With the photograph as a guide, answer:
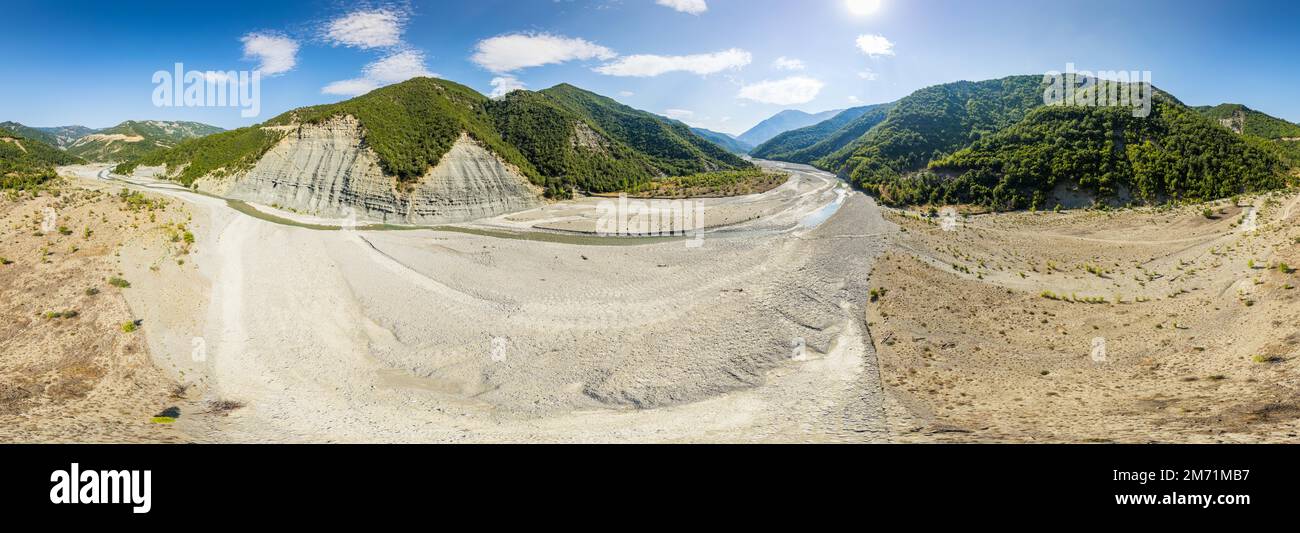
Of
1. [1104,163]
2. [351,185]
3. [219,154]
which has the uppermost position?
[219,154]

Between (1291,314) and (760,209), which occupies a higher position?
(760,209)

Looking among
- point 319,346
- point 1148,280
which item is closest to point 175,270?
point 319,346

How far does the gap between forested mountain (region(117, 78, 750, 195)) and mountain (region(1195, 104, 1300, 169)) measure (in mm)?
57936

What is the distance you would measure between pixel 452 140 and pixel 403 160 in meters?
6.25

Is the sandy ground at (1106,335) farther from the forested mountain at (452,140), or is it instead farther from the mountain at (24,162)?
the mountain at (24,162)

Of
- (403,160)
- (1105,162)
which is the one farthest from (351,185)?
(1105,162)

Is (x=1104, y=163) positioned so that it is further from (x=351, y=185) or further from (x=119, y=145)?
(x=119, y=145)

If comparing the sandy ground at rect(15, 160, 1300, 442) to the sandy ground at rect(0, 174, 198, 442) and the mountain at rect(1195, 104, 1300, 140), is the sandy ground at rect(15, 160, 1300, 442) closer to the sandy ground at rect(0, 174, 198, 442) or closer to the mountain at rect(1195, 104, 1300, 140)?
the sandy ground at rect(0, 174, 198, 442)

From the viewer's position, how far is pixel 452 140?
157 feet

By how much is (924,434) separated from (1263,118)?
→ 70.6 meters

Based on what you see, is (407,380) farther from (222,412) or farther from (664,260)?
(664,260)

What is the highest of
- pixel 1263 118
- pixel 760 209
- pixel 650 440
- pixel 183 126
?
pixel 183 126

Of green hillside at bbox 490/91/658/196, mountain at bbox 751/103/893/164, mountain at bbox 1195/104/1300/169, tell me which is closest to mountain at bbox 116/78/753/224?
green hillside at bbox 490/91/658/196

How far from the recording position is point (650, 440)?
9.85 metres
